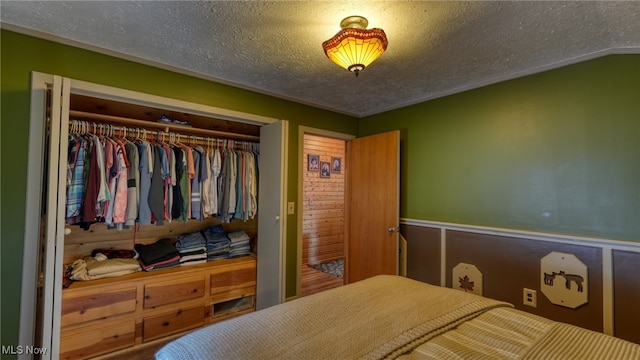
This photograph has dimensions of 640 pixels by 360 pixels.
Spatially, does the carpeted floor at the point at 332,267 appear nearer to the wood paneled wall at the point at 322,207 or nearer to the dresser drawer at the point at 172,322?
the wood paneled wall at the point at 322,207

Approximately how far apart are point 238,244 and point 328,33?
2187 mm

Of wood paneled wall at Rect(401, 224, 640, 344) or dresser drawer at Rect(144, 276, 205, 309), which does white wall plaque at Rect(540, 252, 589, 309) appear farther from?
dresser drawer at Rect(144, 276, 205, 309)

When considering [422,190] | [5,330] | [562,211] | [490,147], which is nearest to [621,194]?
[562,211]

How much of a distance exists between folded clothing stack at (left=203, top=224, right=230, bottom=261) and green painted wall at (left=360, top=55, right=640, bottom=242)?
6.31 feet

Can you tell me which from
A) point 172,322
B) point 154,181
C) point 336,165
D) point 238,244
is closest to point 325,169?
point 336,165

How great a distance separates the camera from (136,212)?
2.25 m

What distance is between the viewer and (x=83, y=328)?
1988 mm

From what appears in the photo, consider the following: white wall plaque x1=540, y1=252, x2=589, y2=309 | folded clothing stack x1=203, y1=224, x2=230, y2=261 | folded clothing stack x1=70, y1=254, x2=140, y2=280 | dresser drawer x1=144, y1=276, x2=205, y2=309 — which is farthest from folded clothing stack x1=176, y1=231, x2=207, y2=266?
white wall plaque x1=540, y1=252, x2=589, y2=309

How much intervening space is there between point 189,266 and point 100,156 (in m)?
1.15

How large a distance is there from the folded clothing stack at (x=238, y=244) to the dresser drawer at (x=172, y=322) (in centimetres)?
59

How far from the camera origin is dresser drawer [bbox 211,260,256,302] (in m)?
2.59

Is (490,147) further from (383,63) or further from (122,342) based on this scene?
(122,342)

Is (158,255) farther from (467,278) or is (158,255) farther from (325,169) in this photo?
(325,169)

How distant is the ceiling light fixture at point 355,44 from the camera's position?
4.69 feet
